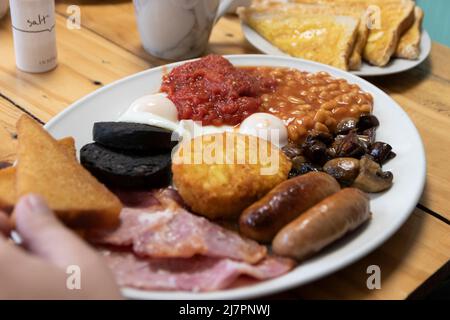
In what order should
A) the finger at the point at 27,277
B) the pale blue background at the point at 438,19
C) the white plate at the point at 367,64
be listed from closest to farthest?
the finger at the point at 27,277
the white plate at the point at 367,64
the pale blue background at the point at 438,19

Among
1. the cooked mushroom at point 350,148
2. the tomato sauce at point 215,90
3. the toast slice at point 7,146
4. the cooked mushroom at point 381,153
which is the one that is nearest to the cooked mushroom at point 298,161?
the cooked mushroom at point 350,148

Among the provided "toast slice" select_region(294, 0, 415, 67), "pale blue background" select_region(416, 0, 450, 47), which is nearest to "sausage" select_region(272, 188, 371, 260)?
"toast slice" select_region(294, 0, 415, 67)

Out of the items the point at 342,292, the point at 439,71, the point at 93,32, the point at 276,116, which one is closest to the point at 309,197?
the point at 342,292

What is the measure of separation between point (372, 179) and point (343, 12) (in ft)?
4.49

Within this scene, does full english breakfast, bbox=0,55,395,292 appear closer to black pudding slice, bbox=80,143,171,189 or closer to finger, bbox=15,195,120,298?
black pudding slice, bbox=80,143,171,189

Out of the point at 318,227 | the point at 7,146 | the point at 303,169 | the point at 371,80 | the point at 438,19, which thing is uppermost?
the point at 318,227

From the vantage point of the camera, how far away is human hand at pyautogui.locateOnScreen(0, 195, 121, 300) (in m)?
1.10

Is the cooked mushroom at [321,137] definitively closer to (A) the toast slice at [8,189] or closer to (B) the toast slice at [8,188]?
(B) the toast slice at [8,188]

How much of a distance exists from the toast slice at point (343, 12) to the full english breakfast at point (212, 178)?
39 cm

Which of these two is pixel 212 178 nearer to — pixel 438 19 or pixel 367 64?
pixel 367 64

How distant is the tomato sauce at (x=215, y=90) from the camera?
7.11 ft

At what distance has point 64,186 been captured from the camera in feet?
4.95

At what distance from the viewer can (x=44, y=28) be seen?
96.8 inches

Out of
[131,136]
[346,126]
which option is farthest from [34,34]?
[346,126]
